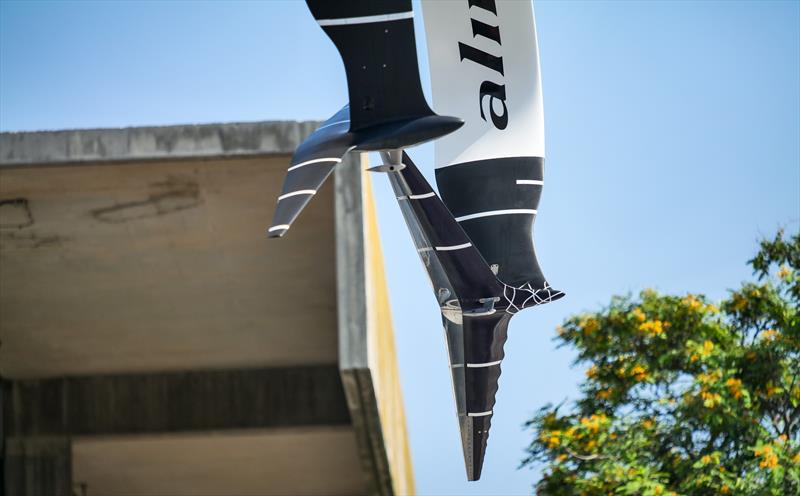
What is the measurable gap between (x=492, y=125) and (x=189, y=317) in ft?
32.6

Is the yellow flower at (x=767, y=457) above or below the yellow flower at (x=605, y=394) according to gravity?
below

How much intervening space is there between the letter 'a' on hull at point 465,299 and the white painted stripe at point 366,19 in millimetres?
727

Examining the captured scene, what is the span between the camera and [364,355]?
42.9 ft

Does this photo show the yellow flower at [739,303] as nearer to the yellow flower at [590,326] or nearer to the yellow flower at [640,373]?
the yellow flower at [640,373]

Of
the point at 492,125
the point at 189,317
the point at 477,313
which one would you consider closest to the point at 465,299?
the point at 477,313

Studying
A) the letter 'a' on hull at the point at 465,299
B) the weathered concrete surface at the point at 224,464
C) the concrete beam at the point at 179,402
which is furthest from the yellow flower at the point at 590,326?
the letter 'a' on hull at the point at 465,299

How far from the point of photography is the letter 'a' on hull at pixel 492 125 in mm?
6691

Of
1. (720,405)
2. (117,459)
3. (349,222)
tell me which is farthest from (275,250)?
(117,459)

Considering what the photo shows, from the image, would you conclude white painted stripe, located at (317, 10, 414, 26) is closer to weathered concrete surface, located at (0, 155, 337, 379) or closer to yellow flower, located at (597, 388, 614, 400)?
weathered concrete surface, located at (0, 155, 337, 379)

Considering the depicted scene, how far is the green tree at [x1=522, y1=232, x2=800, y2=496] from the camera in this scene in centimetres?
1386

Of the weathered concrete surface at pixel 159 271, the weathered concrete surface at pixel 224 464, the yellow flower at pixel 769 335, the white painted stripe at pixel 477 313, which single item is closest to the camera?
the white painted stripe at pixel 477 313

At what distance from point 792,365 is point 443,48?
352 inches

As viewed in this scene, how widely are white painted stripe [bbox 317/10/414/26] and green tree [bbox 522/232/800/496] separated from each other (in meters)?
8.34

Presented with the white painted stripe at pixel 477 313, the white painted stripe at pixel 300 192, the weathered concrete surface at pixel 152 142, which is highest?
the weathered concrete surface at pixel 152 142
